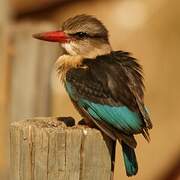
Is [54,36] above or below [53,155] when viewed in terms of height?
above

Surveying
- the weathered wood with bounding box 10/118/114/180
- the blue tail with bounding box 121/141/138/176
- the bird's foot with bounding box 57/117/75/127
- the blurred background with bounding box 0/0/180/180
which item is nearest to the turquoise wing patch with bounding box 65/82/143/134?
the blue tail with bounding box 121/141/138/176

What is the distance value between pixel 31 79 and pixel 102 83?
53.4 inches

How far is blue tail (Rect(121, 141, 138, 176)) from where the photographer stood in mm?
5578

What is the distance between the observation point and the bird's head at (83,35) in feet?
21.9

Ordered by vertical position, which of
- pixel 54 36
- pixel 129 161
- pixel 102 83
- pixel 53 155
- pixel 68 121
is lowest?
pixel 129 161

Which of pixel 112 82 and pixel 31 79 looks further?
pixel 31 79

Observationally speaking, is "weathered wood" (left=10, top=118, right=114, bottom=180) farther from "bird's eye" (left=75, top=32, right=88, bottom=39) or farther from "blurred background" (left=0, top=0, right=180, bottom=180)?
"blurred background" (left=0, top=0, right=180, bottom=180)

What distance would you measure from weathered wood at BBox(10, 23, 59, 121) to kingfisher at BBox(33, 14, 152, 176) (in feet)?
1.98

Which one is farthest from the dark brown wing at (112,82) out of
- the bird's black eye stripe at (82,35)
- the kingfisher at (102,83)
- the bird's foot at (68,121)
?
the bird's foot at (68,121)

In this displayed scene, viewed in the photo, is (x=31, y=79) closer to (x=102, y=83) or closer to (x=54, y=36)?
(x=54, y=36)

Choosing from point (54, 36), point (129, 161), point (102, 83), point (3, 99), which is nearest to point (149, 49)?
point (3, 99)

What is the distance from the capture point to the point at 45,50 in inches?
287

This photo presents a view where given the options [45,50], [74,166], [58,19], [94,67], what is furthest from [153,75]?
[74,166]

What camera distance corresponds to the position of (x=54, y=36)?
655 centimetres
